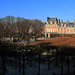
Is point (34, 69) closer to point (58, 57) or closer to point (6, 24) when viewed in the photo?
point (58, 57)

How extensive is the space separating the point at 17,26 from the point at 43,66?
2977cm

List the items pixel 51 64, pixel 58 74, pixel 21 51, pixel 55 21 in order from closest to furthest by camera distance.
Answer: pixel 21 51, pixel 58 74, pixel 51 64, pixel 55 21

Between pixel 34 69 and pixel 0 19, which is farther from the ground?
pixel 0 19

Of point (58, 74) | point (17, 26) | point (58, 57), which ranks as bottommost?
point (58, 74)

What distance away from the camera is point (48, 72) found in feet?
Answer: 23.5

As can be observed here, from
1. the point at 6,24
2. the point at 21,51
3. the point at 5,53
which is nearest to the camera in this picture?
the point at 5,53

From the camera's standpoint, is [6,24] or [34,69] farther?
[6,24]

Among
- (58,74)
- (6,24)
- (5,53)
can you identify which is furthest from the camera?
(6,24)

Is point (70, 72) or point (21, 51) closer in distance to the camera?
point (21, 51)

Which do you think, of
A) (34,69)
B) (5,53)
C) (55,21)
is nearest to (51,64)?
(34,69)

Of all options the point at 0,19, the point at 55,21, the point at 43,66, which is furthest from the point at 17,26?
the point at 43,66

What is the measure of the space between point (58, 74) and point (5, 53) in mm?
3167

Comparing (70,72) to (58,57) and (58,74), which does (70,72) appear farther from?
(58,57)

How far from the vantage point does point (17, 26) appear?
120 feet
